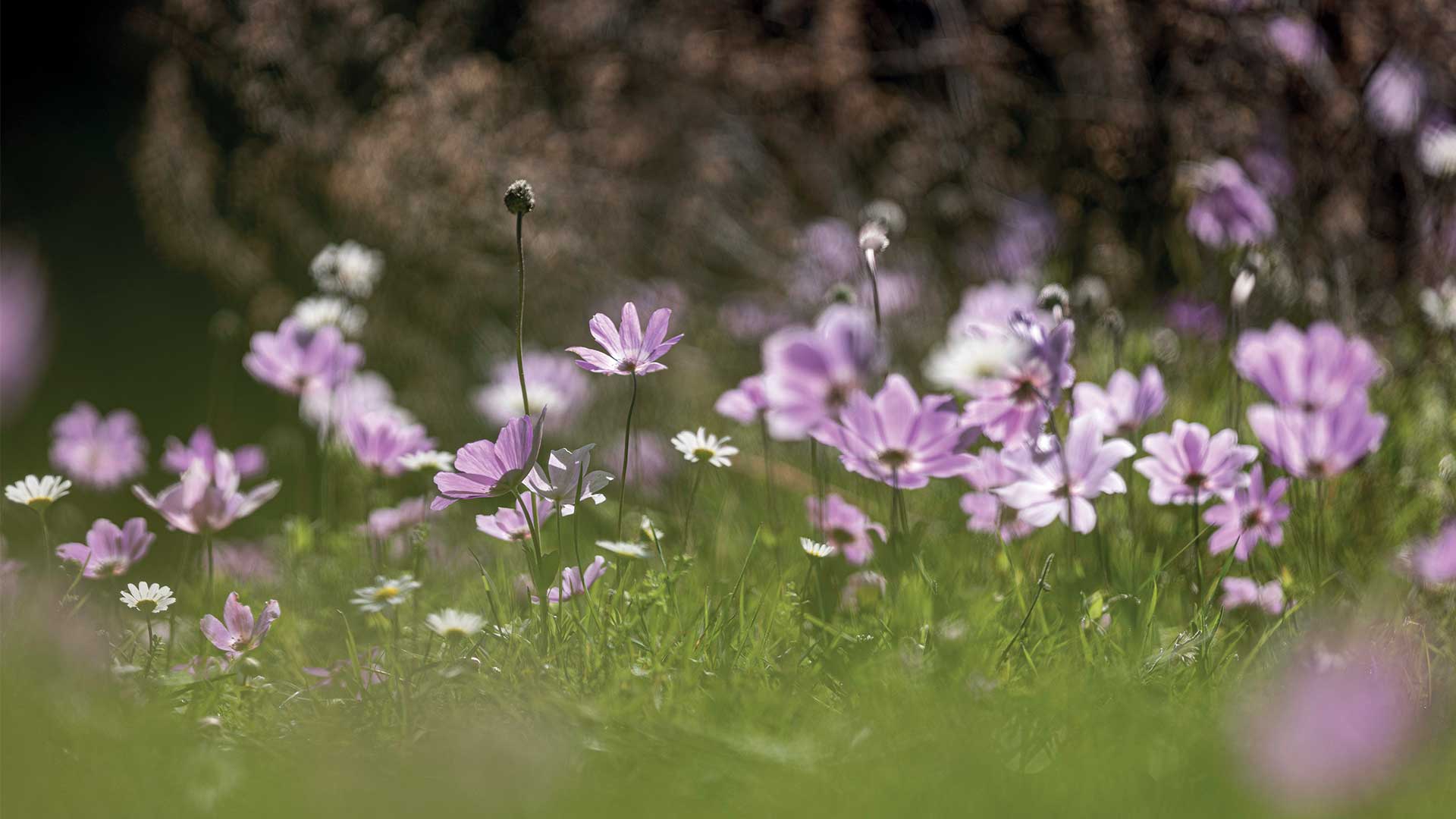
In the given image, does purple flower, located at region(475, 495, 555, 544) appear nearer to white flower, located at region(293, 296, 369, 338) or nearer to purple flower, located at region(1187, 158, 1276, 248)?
white flower, located at region(293, 296, 369, 338)

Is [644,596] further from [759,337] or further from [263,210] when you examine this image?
[263,210]

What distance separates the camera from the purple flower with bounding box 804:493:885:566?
1.54 meters

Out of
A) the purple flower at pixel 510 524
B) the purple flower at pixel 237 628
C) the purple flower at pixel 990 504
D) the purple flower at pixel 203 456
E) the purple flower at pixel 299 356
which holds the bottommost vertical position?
the purple flower at pixel 237 628

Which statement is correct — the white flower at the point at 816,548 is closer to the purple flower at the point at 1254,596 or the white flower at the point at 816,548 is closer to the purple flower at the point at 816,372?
the purple flower at the point at 816,372

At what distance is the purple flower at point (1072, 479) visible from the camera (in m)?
1.32

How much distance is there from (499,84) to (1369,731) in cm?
301

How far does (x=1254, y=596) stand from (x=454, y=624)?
983 mm

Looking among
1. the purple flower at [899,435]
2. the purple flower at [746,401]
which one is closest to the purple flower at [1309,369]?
the purple flower at [899,435]

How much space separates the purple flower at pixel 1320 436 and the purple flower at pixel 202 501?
121cm

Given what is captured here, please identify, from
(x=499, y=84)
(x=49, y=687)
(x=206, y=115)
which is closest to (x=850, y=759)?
(x=49, y=687)

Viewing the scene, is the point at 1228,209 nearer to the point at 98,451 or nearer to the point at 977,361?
the point at 977,361

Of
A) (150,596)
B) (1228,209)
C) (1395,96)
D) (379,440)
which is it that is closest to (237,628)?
(150,596)

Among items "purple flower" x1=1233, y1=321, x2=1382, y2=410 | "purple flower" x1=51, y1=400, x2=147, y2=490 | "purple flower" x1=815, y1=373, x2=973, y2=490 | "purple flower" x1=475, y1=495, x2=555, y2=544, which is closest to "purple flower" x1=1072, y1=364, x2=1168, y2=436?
"purple flower" x1=1233, y1=321, x2=1382, y2=410

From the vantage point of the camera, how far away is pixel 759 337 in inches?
138
